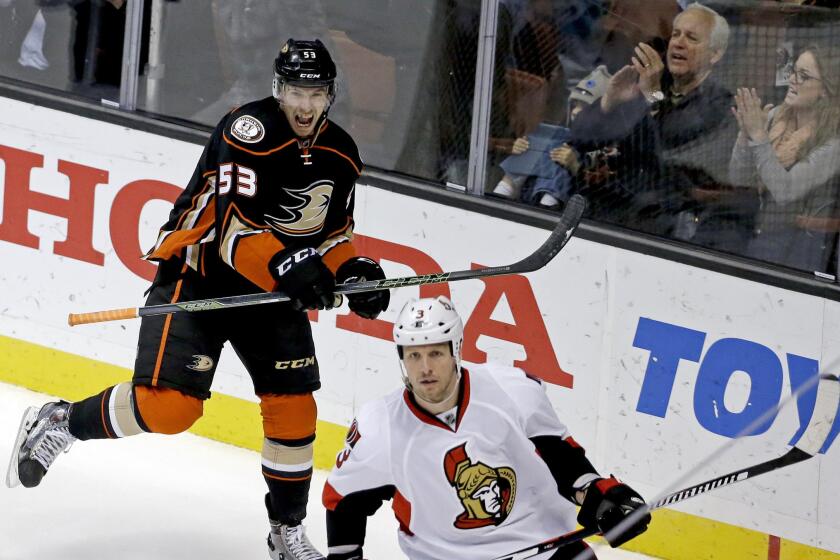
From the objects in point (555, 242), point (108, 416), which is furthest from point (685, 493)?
point (108, 416)

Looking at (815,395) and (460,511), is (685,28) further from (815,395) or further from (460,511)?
(460,511)

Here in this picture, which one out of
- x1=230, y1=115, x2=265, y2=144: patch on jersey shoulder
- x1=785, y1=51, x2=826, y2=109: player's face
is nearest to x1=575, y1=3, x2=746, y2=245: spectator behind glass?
x1=785, y1=51, x2=826, y2=109: player's face

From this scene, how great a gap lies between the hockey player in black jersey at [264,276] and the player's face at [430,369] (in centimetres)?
53

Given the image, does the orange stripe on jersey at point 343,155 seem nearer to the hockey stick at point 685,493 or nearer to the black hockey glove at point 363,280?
the black hockey glove at point 363,280

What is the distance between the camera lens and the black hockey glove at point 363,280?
11.6 feet

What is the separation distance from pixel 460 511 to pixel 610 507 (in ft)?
1.01

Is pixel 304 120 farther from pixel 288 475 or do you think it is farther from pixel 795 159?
pixel 795 159

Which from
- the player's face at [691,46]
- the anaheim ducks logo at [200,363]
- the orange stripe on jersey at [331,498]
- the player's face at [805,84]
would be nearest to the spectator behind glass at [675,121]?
the player's face at [691,46]

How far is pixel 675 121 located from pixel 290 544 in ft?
4.99

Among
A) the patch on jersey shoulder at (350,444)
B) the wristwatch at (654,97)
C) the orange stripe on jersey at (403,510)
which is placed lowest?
the orange stripe on jersey at (403,510)

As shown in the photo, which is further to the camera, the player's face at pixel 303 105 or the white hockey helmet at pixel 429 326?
the player's face at pixel 303 105

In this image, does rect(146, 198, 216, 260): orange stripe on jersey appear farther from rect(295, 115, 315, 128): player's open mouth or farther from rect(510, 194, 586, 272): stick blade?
rect(510, 194, 586, 272): stick blade

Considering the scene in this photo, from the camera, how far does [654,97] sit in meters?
4.06

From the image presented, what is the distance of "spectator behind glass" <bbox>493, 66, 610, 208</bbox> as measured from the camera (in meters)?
4.18
